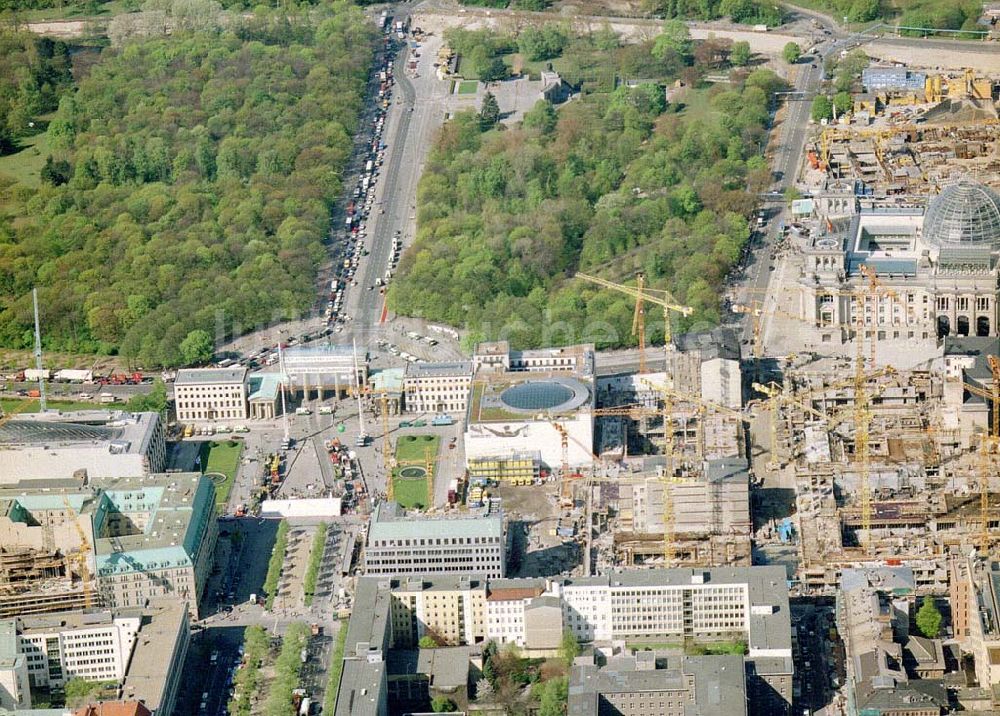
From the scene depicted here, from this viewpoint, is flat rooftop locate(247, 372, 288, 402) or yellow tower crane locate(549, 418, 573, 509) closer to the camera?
yellow tower crane locate(549, 418, 573, 509)

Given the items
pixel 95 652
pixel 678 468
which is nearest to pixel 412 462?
pixel 678 468

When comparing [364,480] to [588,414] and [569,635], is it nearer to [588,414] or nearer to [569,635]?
[588,414]

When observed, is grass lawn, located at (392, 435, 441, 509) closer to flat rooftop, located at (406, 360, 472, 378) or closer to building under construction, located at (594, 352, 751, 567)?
flat rooftop, located at (406, 360, 472, 378)

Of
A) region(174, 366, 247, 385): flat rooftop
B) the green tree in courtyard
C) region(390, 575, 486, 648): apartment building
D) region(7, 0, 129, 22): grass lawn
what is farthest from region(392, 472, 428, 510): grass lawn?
region(7, 0, 129, 22): grass lawn

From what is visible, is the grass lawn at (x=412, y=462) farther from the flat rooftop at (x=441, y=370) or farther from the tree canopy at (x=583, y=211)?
the tree canopy at (x=583, y=211)

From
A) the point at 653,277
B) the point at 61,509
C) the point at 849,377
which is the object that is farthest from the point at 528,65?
the point at 61,509

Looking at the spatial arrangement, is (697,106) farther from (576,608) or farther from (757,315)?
(576,608)
